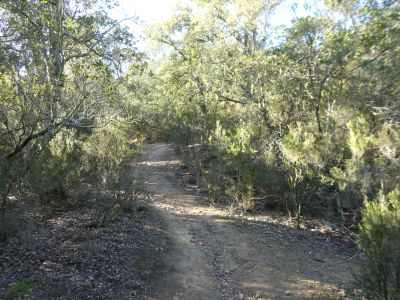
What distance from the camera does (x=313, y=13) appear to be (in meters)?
9.55

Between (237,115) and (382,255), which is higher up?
(237,115)

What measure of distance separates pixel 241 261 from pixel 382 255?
3262 mm

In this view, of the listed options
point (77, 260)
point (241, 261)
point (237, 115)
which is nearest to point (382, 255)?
point (241, 261)

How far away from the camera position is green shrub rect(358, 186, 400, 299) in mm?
4031

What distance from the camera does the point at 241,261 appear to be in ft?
22.5

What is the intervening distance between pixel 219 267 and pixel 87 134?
5.71 meters

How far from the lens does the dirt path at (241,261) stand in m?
5.71

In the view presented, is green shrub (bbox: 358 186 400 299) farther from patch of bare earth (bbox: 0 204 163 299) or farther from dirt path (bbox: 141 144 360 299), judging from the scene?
patch of bare earth (bbox: 0 204 163 299)

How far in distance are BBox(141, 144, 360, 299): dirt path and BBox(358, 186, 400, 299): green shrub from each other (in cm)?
172

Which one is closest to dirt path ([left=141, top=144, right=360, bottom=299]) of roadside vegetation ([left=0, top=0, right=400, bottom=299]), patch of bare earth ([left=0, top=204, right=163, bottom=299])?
patch of bare earth ([left=0, top=204, right=163, bottom=299])

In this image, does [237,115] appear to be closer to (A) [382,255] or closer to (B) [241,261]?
(B) [241,261]

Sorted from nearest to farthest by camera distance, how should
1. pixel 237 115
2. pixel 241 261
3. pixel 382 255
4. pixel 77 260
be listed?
pixel 382 255 → pixel 77 260 → pixel 241 261 → pixel 237 115

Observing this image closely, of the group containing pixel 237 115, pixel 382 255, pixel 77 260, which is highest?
pixel 237 115

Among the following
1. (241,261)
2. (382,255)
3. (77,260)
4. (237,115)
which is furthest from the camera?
(237,115)
